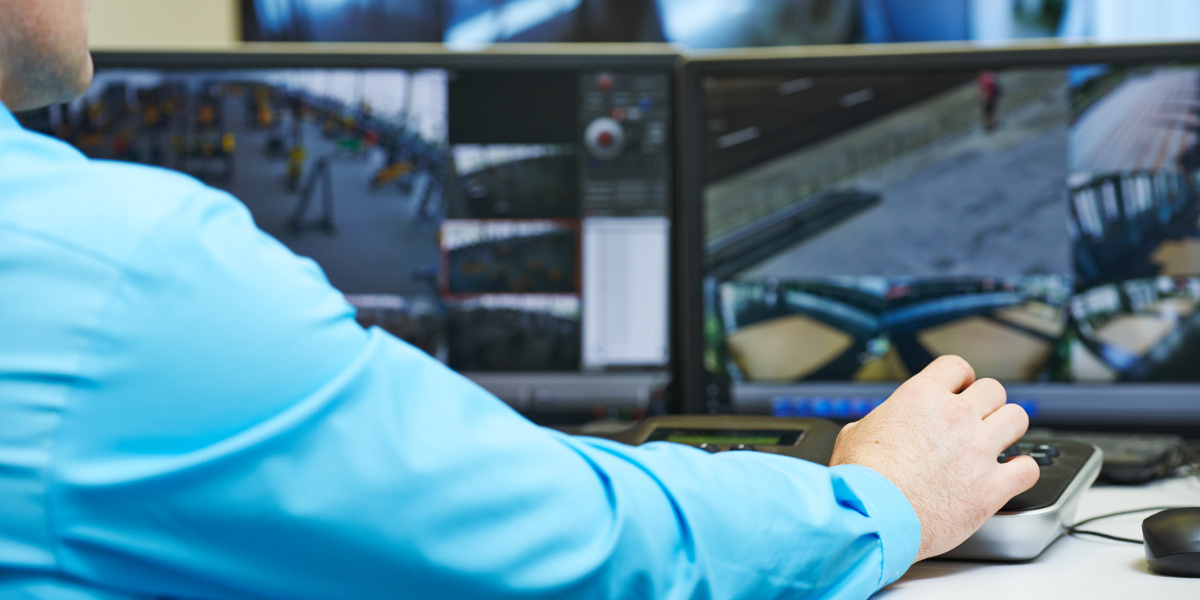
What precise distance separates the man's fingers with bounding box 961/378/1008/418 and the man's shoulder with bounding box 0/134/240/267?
18.7 inches

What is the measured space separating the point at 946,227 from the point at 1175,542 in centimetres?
49

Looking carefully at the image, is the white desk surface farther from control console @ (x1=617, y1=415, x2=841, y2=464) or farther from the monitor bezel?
the monitor bezel

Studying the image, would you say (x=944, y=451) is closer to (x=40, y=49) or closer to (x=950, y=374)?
(x=950, y=374)

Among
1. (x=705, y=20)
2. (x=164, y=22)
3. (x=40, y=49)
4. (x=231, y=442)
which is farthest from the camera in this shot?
(x=705, y=20)

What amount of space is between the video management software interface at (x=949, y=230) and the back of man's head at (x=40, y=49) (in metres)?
0.68

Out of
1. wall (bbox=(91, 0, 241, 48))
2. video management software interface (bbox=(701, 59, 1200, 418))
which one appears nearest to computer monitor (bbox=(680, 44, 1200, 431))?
video management software interface (bbox=(701, 59, 1200, 418))

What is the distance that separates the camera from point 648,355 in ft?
3.27

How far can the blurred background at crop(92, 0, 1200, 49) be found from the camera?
6.78ft

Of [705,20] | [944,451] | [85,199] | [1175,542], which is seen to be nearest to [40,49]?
[85,199]

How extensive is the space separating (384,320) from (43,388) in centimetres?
70

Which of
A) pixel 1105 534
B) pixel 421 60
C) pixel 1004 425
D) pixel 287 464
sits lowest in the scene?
pixel 1105 534

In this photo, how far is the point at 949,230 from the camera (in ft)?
3.15

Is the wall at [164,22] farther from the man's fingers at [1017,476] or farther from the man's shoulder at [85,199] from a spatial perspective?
the man's fingers at [1017,476]

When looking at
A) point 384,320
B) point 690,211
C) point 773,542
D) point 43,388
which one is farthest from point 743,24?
point 43,388
